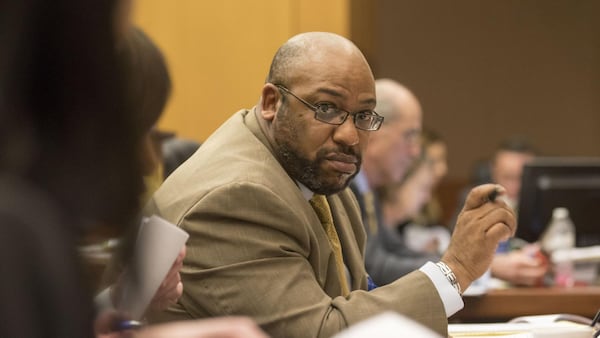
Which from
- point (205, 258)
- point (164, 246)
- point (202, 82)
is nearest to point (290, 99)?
point (205, 258)

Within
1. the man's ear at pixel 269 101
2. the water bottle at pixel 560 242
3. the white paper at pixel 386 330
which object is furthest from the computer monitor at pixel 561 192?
the white paper at pixel 386 330

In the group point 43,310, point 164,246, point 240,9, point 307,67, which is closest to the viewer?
point 43,310

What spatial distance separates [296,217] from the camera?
2195 mm

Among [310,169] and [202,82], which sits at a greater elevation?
[310,169]

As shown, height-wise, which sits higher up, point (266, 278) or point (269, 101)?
point (269, 101)

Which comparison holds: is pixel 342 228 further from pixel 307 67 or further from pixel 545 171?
pixel 545 171

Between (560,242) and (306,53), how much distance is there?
2380 millimetres

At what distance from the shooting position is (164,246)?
1.71 meters

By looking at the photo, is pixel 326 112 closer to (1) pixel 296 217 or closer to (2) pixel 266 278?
(1) pixel 296 217

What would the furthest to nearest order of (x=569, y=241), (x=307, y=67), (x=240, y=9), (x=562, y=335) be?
(x=240, y=9)
(x=569, y=241)
(x=307, y=67)
(x=562, y=335)

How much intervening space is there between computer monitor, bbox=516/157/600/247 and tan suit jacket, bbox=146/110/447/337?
237cm

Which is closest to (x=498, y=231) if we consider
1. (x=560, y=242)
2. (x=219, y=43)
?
(x=560, y=242)

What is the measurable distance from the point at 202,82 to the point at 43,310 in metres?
4.97

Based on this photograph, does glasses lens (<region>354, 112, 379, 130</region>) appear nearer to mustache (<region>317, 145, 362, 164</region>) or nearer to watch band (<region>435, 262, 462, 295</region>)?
mustache (<region>317, 145, 362, 164</region>)
